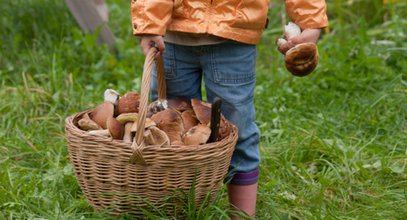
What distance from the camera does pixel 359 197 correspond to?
2.91 metres

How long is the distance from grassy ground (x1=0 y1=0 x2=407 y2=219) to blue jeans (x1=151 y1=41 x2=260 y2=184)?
0.79 feet

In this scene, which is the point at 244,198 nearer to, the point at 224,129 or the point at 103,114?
the point at 224,129

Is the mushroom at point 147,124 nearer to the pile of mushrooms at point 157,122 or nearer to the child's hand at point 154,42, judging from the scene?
the pile of mushrooms at point 157,122

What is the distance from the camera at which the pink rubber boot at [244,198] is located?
262cm

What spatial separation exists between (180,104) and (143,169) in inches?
14.5

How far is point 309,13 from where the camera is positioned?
2.32 meters

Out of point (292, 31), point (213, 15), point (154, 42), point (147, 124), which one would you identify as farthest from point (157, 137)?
point (292, 31)

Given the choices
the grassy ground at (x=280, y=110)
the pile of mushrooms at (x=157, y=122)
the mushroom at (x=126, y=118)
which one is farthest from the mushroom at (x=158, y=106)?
the grassy ground at (x=280, y=110)

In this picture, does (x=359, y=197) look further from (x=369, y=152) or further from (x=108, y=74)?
(x=108, y=74)

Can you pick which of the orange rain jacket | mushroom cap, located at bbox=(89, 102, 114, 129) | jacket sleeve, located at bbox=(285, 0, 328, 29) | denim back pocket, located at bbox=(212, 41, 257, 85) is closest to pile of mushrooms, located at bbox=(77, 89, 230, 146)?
mushroom cap, located at bbox=(89, 102, 114, 129)

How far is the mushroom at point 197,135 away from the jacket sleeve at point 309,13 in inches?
18.4

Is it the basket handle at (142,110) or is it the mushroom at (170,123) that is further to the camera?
the mushroom at (170,123)

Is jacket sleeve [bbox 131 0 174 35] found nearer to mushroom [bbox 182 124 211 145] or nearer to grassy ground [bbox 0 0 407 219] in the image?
mushroom [bbox 182 124 211 145]

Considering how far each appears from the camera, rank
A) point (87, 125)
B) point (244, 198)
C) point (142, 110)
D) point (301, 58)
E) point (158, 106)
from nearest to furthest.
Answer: point (142, 110) < point (301, 58) < point (87, 125) < point (158, 106) < point (244, 198)
